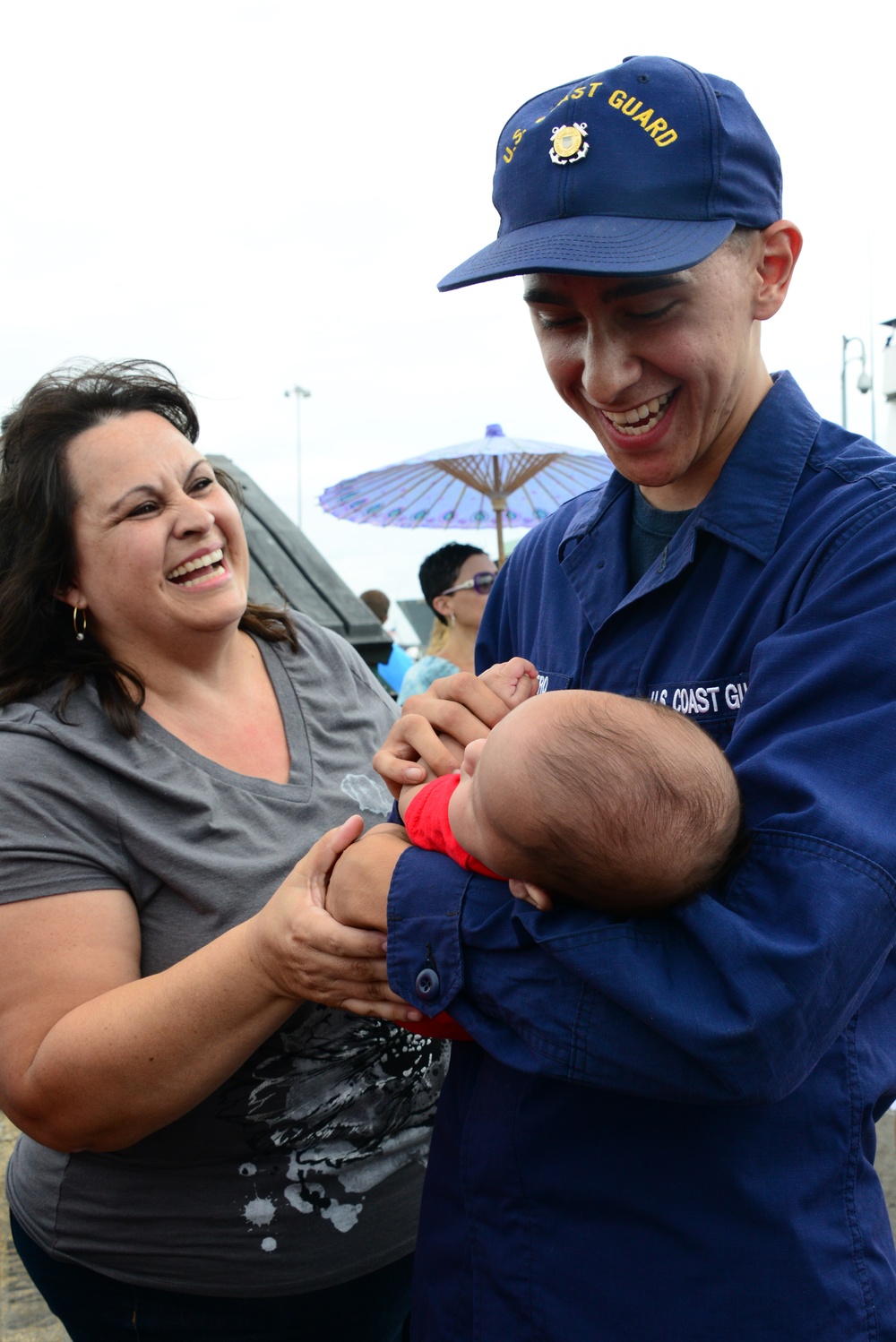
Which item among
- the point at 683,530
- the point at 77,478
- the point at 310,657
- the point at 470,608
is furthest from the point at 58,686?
the point at 470,608

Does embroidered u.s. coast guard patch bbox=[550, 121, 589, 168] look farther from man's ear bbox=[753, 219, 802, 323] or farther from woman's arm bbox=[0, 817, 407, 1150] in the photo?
woman's arm bbox=[0, 817, 407, 1150]

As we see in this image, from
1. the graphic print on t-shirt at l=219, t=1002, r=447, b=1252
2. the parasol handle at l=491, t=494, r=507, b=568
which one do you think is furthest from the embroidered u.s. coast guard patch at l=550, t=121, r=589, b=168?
the parasol handle at l=491, t=494, r=507, b=568

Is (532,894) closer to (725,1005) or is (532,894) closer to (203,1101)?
(725,1005)

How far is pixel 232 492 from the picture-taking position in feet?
8.86

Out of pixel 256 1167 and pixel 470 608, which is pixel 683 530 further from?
pixel 470 608

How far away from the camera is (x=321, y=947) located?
160 cm

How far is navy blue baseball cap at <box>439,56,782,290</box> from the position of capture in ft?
4.59

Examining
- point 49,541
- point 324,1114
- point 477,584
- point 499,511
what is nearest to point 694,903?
point 324,1114

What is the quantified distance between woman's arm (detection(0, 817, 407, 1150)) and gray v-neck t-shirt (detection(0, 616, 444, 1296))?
109mm

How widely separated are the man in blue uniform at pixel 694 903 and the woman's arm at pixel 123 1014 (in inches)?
12.7

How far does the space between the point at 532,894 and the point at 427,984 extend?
20cm

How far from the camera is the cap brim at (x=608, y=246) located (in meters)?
1.37

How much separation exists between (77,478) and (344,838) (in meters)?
1.08

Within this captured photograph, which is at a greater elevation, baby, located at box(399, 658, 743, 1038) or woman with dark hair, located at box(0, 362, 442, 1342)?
baby, located at box(399, 658, 743, 1038)
